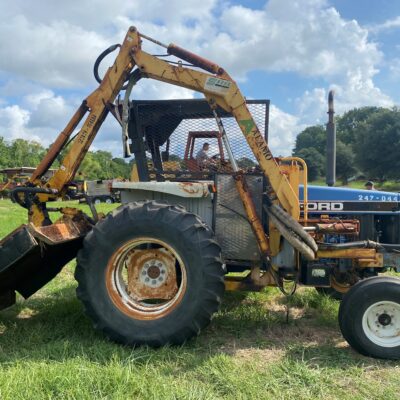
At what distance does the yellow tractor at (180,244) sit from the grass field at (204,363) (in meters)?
0.27

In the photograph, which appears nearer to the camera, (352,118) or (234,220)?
(234,220)

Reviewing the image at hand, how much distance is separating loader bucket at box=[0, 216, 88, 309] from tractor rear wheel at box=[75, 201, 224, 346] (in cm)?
38

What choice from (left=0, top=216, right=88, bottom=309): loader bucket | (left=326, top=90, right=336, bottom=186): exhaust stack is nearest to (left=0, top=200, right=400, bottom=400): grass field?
(left=0, top=216, right=88, bottom=309): loader bucket

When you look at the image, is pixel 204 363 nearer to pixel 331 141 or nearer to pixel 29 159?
pixel 331 141

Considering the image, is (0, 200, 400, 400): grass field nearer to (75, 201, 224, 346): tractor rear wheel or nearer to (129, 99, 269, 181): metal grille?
(75, 201, 224, 346): tractor rear wheel

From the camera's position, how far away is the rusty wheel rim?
436 centimetres

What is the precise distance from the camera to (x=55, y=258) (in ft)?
16.3

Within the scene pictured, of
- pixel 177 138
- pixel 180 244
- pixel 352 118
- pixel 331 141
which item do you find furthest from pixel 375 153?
pixel 180 244

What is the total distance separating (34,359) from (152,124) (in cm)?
273

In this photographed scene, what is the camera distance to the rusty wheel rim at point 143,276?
436cm

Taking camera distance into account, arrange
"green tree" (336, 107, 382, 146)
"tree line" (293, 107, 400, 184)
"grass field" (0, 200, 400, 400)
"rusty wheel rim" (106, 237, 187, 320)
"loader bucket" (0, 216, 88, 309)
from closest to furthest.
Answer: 1. "grass field" (0, 200, 400, 400)
2. "loader bucket" (0, 216, 88, 309)
3. "rusty wheel rim" (106, 237, 187, 320)
4. "tree line" (293, 107, 400, 184)
5. "green tree" (336, 107, 382, 146)

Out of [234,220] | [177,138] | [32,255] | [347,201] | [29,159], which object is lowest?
[32,255]

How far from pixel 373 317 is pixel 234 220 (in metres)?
1.66

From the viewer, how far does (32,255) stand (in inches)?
172
